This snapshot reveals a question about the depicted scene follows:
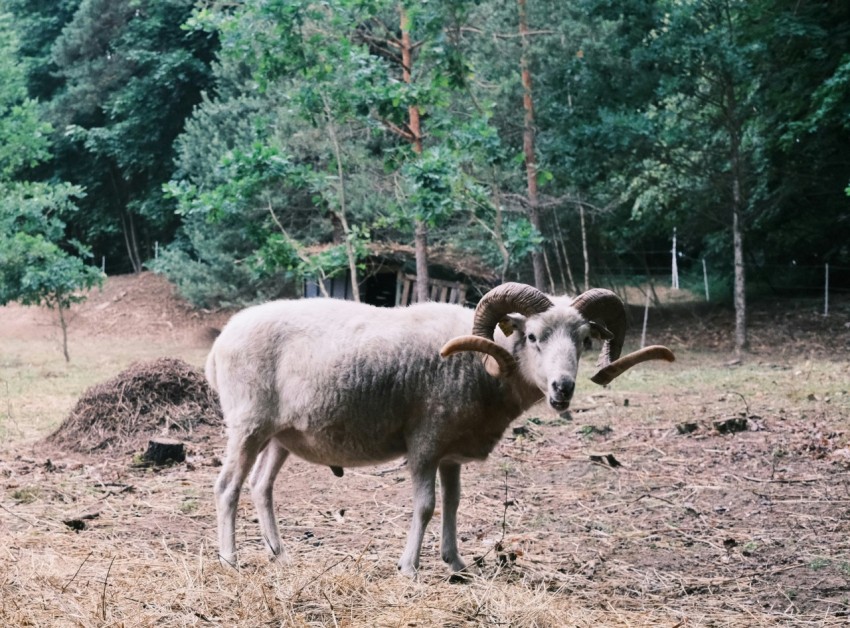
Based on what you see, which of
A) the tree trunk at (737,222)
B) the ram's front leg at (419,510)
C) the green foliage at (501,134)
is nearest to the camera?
the ram's front leg at (419,510)

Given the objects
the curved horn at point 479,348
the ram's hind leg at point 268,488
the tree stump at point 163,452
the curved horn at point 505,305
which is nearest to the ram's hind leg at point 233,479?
the ram's hind leg at point 268,488

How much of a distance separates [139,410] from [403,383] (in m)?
5.49

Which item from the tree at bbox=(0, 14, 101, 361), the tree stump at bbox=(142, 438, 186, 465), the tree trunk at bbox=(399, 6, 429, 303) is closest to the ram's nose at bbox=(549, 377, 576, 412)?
the tree stump at bbox=(142, 438, 186, 465)

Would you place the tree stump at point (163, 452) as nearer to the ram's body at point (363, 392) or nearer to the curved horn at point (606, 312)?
the ram's body at point (363, 392)

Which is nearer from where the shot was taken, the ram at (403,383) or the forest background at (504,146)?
→ the ram at (403,383)

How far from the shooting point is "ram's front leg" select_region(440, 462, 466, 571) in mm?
5836

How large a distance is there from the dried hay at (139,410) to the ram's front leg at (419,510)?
16.1 ft

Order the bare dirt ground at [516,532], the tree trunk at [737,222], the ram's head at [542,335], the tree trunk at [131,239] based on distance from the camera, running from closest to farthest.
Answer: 1. the bare dirt ground at [516,532]
2. the ram's head at [542,335]
3. the tree trunk at [737,222]
4. the tree trunk at [131,239]

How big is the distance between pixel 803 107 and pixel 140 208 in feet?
75.2

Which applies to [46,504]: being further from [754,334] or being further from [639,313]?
[639,313]

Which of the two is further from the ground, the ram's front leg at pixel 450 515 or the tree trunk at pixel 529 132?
the tree trunk at pixel 529 132

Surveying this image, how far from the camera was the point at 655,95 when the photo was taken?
1956cm

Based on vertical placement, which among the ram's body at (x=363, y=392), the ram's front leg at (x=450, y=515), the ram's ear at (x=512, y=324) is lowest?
the ram's front leg at (x=450, y=515)

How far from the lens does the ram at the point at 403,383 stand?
5680 millimetres
